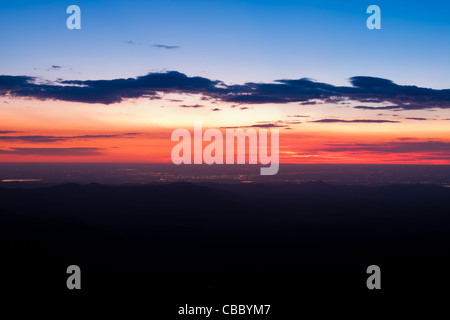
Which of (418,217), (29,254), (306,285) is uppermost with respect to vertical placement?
(29,254)

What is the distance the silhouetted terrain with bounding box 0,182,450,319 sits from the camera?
51000 mm

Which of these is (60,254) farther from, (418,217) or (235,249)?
(418,217)

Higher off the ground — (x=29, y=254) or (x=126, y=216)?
(x=29, y=254)

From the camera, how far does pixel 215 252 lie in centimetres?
8644

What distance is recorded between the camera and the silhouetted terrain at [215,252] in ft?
167

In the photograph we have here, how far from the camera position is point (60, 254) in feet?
233

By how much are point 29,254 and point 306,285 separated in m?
43.9

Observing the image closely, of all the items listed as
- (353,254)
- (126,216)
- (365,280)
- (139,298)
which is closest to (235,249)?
(353,254)

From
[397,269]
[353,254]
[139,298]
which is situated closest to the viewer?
[139,298]

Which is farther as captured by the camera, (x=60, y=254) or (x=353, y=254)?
(x=353, y=254)

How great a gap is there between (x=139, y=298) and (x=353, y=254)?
176 ft
